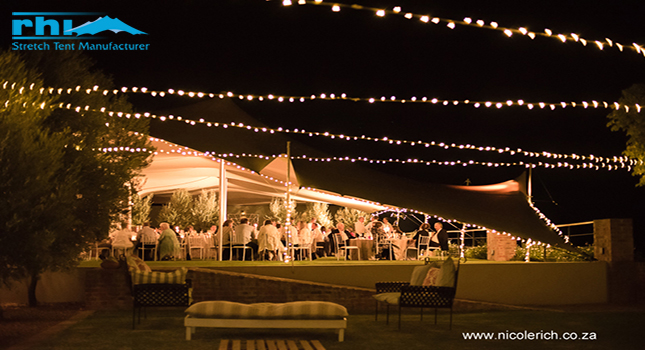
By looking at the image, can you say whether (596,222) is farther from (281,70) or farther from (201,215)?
(281,70)

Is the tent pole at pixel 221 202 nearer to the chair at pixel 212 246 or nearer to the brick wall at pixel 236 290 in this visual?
the chair at pixel 212 246

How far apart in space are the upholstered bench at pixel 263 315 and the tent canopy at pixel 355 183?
427 centimetres

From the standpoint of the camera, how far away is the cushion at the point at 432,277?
6710 mm

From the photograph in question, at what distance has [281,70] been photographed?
26625 mm

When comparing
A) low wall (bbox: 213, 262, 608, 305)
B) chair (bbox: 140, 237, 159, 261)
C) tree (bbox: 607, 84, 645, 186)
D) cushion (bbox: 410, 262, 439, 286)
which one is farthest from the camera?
chair (bbox: 140, 237, 159, 261)

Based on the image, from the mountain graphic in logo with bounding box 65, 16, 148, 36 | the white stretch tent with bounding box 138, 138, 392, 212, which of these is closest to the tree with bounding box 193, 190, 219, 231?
the white stretch tent with bounding box 138, 138, 392, 212

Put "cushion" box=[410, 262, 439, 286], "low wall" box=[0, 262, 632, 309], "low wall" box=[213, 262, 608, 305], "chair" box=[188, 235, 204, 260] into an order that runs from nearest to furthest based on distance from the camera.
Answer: "cushion" box=[410, 262, 439, 286] → "low wall" box=[0, 262, 632, 309] → "low wall" box=[213, 262, 608, 305] → "chair" box=[188, 235, 204, 260]

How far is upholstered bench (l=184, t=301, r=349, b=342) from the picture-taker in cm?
571

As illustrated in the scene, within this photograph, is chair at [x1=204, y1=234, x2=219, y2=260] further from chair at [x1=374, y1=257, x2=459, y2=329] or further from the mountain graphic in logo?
the mountain graphic in logo

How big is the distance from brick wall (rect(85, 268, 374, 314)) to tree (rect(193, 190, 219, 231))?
8.66m

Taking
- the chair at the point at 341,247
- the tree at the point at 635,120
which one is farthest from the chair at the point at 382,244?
the tree at the point at 635,120

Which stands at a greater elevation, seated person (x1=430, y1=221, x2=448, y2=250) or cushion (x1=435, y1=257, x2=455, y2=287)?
seated person (x1=430, y1=221, x2=448, y2=250)

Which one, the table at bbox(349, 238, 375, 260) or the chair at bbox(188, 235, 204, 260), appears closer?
the table at bbox(349, 238, 375, 260)

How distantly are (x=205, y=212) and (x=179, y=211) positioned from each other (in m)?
0.74
